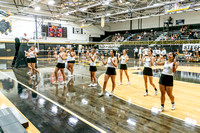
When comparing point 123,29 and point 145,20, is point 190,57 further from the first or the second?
point 123,29

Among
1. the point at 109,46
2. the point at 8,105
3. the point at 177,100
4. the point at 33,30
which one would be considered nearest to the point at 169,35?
the point at 109,46

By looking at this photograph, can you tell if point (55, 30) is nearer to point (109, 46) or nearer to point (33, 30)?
point (33, 30)

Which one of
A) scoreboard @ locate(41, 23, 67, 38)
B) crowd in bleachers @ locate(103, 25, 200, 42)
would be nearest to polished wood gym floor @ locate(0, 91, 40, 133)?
crowd in bleachers @ locate(103, 25, 200, 42)

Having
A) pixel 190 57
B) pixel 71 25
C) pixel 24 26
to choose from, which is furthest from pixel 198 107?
pixel 71 25

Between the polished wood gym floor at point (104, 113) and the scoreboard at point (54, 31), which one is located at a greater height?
the scoreboard at point (54, 31)

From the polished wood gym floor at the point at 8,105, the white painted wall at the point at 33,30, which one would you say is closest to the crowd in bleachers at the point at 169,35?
the white painted wall at the point at 33,30

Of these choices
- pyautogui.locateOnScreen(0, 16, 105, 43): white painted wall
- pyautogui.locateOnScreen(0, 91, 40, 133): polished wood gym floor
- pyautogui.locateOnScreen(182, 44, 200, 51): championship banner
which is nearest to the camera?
pyautogui.locateOnScreen(0, 91, 40, 133): polished wood gym floor

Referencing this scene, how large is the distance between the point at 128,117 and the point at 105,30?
110 ft

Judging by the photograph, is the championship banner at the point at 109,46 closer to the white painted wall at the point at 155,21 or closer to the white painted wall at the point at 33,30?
the white painted wall at the point at 33,30

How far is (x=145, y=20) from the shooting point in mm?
28969

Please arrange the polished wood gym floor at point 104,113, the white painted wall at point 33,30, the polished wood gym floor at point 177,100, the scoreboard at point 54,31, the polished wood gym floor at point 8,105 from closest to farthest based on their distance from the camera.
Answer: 1. the polished wood gym floor at point 8,105
2. the polished wood gym floor at point 104,113
3. the polished wood gym floor at point 177,100
4. the white painted wall at point 33,30
5. the scoreboard at point 54,31

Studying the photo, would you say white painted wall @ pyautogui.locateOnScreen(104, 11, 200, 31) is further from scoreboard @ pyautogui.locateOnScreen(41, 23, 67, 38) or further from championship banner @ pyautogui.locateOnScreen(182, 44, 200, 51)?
scoreboard @ pyautogui.locateOnScreen(41, 23, 67, 38)

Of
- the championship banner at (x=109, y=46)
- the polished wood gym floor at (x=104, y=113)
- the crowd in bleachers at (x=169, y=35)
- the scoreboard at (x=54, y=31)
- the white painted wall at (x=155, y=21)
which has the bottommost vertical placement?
the polished wood gym floor at (x=104, y=113)

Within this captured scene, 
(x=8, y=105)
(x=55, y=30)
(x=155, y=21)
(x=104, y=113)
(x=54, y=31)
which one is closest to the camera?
(x=104, y=113)
